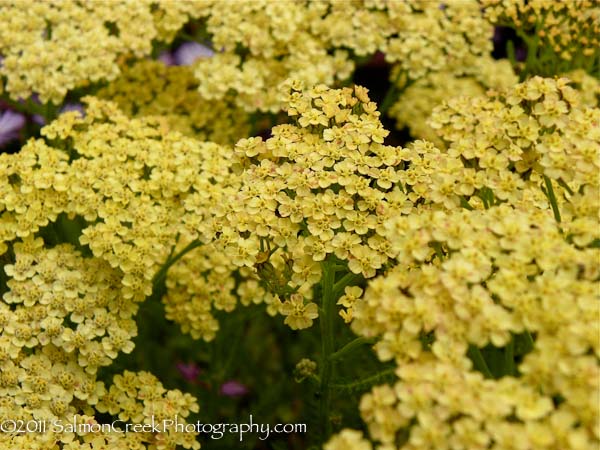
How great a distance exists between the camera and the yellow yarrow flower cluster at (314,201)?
5.77 feet

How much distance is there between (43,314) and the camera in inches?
77.5

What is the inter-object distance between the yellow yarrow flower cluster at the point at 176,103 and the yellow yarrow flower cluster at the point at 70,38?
0.09m

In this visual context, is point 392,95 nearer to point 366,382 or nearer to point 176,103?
point 176,103

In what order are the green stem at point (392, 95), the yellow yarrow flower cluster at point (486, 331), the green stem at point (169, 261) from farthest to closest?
the green stem at point (392, 95), the green stem at point (169, 261), the yellow yarrow flower cluster at point (486, 331)

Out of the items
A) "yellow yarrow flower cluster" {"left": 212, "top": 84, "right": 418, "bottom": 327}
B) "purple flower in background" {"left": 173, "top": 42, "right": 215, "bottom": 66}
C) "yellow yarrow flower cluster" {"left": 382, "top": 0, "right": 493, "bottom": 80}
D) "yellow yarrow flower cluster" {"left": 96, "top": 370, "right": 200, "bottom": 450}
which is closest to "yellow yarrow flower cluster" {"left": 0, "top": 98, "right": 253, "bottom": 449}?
"yellow yarrow flower cluster" {"left": 96, "top": 370, "right": 200, "bottom": 450}

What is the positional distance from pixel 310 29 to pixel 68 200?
1.14 m

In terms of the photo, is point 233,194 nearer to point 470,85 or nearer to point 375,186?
point 375,186

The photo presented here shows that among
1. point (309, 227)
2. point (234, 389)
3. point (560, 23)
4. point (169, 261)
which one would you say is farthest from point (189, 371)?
point (560, 23)

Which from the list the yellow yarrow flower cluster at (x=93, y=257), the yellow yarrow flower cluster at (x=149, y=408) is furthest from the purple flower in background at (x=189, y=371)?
the yellow yarrow flower cluster at (x=149, y=408)

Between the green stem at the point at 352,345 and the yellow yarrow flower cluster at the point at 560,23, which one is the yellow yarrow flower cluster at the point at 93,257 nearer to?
the green stem at the point at 352,345

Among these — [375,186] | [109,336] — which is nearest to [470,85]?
[375,186]

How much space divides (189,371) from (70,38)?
4.17 ft

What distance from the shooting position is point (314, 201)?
1.79 metres

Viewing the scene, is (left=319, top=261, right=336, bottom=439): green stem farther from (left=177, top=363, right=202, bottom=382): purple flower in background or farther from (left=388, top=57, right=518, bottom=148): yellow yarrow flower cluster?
(left=388, top=57, right=518, bottom=148): yellow yarrow flower cluster
